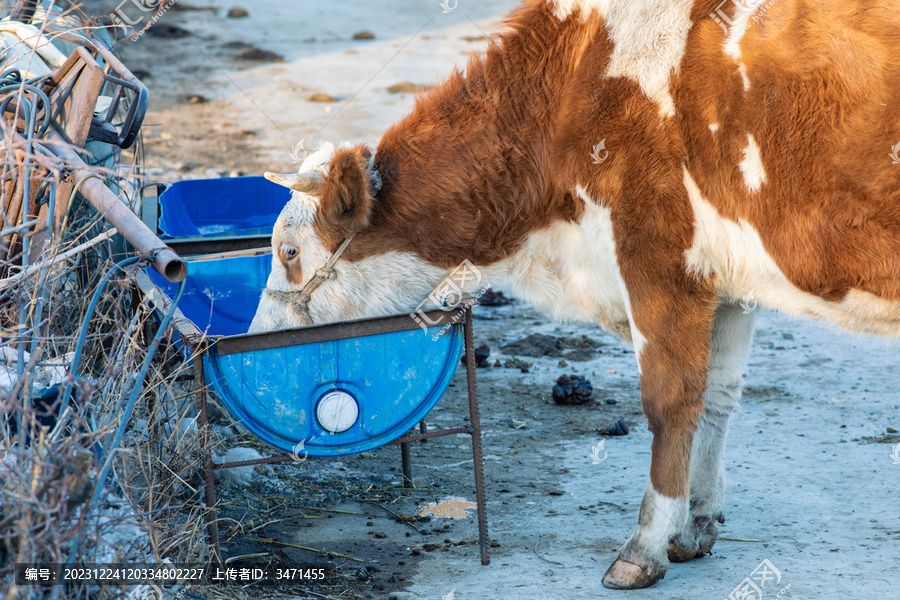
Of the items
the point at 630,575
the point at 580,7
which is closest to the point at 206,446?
the point at 630,575

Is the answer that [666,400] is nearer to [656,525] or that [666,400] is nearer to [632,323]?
[632,323]

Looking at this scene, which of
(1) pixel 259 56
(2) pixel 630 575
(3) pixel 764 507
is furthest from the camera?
(1) pixel 259 56

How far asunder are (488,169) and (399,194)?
1.27 feet

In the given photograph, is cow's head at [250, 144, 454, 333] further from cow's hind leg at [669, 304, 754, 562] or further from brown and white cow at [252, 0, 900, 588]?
cow's hind leg at [669, 304, 754, 562]

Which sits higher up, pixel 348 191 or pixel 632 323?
pixel 348 191

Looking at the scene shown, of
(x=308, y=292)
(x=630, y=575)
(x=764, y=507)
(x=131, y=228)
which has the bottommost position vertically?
(x=764, y=507)

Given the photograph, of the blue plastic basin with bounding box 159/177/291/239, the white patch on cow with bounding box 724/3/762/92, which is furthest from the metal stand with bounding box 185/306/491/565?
the blue plastic basin with bounding box 159/177/291/239

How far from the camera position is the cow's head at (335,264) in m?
3.63

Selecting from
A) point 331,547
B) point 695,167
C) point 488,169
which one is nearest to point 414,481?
point 331,547

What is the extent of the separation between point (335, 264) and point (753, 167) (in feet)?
5.65

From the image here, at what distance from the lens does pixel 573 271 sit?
3645 mm

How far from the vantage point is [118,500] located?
2826 millimetres

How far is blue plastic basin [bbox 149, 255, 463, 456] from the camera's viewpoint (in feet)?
10.9

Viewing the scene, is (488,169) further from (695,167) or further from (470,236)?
(695,167)
